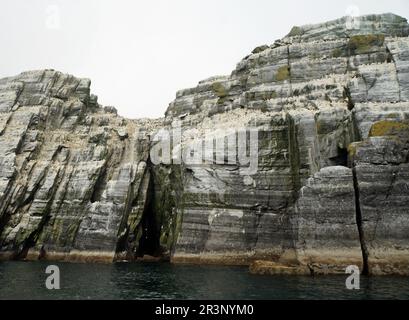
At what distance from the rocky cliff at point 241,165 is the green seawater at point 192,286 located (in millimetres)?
4203

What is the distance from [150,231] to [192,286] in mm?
33982

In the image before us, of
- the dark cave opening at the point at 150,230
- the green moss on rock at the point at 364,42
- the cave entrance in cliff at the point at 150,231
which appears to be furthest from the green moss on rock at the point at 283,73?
the cave entrance in cliff at the point at 150,231

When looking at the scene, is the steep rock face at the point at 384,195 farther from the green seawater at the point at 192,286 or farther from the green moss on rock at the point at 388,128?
the green seawater at the point at 192,286

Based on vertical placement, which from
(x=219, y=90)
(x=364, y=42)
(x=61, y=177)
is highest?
(x=364, y=42)

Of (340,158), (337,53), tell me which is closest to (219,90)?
(337,53)

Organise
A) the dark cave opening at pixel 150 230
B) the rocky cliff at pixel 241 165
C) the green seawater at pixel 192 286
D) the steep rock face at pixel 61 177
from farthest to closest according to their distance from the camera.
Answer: the dark cave opening at pixel 150 230 → the steep rock face at pixel 61 177 → the rocky cliff at pixel 241 165 → the green seawater at pixel 192 286

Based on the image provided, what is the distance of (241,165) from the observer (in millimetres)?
50156

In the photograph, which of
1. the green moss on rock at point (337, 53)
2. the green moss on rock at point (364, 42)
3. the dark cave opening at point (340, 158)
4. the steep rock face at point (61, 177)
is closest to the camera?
Answer: the dark cave opening at point (340, 158)

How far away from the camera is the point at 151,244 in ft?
214

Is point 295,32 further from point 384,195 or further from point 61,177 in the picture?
point 61,177

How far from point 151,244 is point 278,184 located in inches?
1025

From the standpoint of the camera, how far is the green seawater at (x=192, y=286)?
26797 mm

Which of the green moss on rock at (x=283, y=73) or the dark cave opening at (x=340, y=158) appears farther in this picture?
the green moss on rock at (x=283, y=73)

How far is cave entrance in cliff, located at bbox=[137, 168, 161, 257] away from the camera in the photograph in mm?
62656
